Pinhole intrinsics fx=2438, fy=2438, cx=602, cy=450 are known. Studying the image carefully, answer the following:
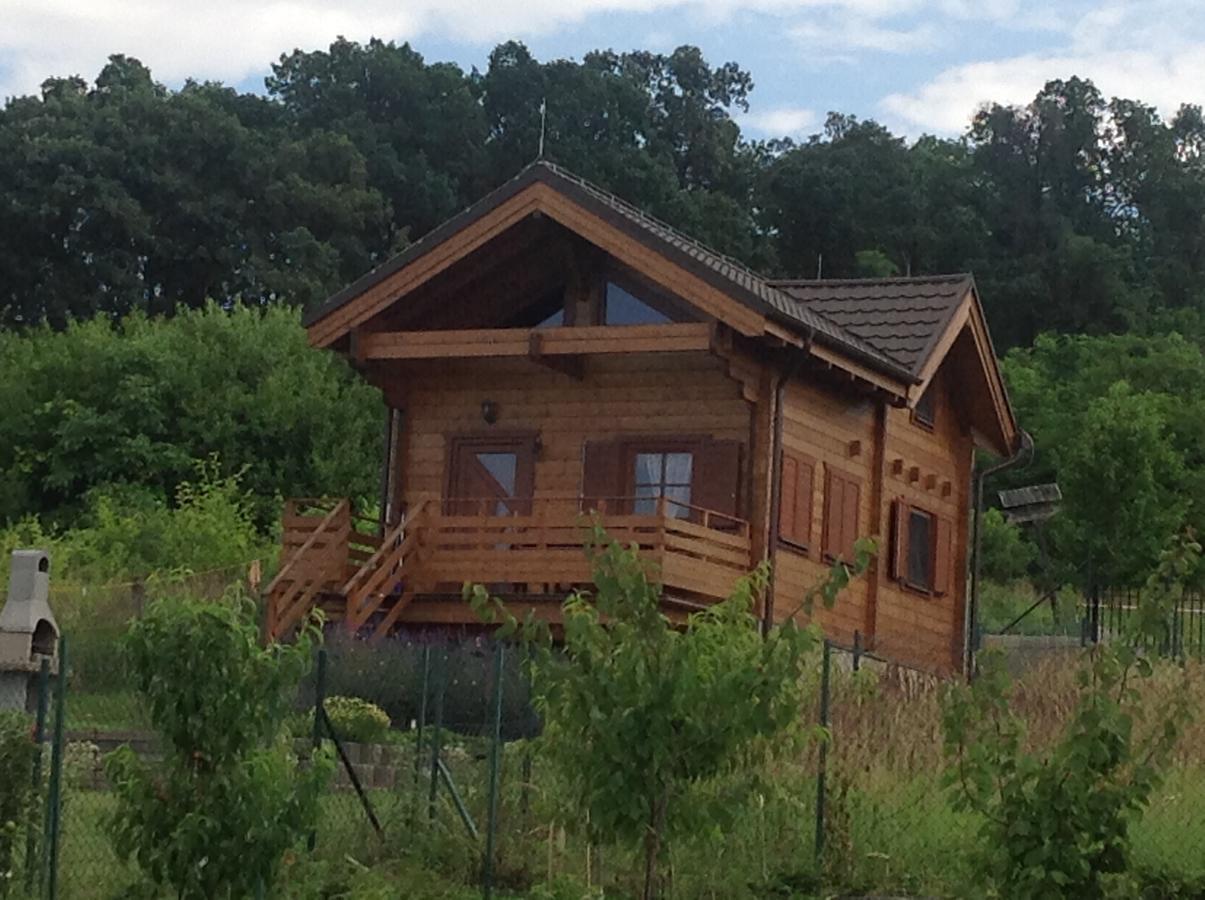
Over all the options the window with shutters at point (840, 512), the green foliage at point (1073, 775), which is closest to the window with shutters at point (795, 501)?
the window with shutters at point (840, 512)

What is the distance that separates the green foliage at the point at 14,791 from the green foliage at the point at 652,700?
3248 millimetres

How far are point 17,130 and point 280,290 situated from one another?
29.7 ft

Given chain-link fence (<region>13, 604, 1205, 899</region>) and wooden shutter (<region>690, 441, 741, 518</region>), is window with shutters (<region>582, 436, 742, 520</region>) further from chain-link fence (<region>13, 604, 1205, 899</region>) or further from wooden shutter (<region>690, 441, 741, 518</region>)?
chain-link fence (<region>13, 604, 1205, 899</region>)

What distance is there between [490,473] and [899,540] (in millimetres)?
5581

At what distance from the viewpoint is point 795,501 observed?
29031 mm

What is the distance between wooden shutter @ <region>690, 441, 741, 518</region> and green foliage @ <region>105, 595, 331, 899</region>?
15.2 m

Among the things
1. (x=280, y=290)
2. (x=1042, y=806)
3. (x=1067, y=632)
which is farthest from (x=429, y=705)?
(x=280, y=290)

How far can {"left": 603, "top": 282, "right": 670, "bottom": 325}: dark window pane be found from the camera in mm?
29188

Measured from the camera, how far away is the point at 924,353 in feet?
102

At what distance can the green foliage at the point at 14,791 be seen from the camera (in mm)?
14633

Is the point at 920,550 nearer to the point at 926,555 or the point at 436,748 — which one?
the point at 926,555

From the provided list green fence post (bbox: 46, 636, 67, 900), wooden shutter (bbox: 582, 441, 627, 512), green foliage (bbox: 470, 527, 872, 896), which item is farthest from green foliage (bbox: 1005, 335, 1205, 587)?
green fence post (bbox: 46, 636, 67, 900)

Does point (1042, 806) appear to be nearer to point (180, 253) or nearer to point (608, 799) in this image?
point (608, 799)

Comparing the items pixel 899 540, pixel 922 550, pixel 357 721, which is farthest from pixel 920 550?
pixel 357 721
